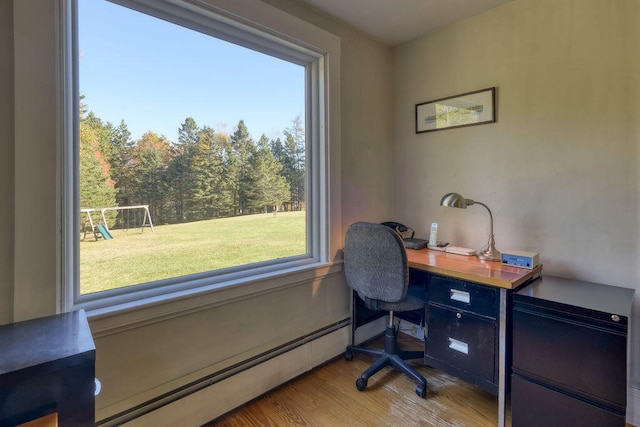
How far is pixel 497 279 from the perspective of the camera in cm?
148

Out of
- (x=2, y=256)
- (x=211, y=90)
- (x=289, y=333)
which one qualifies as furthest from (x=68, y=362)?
(x=211, y=90)

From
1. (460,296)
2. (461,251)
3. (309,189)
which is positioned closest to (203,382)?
(309,189)

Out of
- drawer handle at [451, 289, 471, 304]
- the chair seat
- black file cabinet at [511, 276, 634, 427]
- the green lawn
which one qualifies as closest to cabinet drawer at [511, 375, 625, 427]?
black file cabinet at [511, 276, 634, 427]

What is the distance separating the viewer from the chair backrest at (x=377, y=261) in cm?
167

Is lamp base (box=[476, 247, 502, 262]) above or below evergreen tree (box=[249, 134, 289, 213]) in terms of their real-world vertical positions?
below

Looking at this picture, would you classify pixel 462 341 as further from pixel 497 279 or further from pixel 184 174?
pixel 184 174

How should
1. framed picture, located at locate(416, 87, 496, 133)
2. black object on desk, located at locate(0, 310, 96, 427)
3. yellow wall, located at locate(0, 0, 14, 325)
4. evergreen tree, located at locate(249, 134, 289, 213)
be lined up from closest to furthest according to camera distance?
black object on desk, located at locate(0, 310, 96, 427), yellow wall, located at locate(0, 0, 14, 325), evergreen tree, located at locate(249, 134, 289, 213), framed picture, located at locate(416, 87, 496, 133)

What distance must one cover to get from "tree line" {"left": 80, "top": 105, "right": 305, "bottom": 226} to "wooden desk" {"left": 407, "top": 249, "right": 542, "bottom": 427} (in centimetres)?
100

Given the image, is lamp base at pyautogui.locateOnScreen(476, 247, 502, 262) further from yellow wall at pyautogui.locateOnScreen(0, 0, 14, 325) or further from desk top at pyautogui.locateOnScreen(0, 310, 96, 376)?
yellow wall at pyautogui.locateOnScreen(0, 0, 14, 325)

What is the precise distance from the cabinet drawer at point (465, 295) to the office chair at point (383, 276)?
129mm

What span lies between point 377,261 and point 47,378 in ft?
4.65

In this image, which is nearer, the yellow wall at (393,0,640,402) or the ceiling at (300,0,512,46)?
the yellow wall at (393,0,640,402)

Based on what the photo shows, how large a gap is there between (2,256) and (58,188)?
292 mm

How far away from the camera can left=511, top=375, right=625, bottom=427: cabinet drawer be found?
1245 mm
